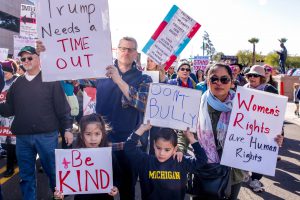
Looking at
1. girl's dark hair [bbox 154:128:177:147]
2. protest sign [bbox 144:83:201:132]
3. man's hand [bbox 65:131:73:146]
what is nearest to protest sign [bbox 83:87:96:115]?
man's hand [bbox 65:131:73:146]

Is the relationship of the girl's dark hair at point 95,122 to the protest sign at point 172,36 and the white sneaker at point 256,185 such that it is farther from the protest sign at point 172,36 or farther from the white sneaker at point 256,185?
the white sneaker at point 256,185

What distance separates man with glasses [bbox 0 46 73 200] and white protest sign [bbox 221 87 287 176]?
1.70 meters

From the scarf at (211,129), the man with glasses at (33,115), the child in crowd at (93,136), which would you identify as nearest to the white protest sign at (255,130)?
the scarf at (211,129)

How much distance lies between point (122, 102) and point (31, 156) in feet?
4.33

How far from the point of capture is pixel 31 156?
357 cm

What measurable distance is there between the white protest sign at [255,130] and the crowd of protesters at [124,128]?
2.9 inches

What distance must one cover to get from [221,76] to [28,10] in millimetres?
7301

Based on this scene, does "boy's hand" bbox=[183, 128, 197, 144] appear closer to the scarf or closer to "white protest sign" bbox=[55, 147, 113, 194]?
the scarf

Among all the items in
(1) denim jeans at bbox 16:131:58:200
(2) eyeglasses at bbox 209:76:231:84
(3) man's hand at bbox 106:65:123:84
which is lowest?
(1) denim jeans at bbox 16:131:58:200

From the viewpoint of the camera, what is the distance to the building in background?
34844mm

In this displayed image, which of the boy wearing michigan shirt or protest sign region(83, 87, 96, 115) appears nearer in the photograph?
the boy wearing michigan shirt

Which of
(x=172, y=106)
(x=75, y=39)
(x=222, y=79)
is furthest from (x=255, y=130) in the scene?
(x=75, y=39)

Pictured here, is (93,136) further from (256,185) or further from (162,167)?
(256,185)

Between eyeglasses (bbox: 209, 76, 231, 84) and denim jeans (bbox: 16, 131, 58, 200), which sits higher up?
eyeglasses (bbox: 209, 76, 231, 84)
